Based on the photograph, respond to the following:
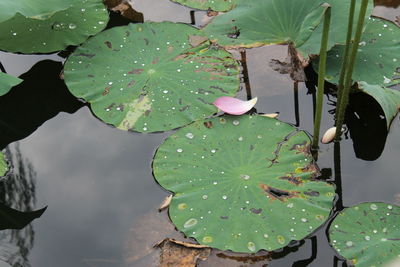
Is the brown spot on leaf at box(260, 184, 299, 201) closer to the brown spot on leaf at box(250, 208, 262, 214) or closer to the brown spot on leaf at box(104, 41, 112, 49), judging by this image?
the brown spot on leaf at box(250, 208, 262, 214)

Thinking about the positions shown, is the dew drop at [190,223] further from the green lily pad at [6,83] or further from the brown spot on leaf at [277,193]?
the green lily pad at [6,83]

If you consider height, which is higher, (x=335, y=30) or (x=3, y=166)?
(x=335, y=30)

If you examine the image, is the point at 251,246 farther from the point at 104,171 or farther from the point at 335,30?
the point at 335,30

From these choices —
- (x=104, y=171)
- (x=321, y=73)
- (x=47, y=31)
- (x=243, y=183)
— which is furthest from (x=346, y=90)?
(x=47, y=31)

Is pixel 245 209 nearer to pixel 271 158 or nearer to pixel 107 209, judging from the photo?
pixel 271 158

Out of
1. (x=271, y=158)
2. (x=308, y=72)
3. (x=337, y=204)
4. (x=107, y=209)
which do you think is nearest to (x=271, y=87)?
(x=308, y=72)

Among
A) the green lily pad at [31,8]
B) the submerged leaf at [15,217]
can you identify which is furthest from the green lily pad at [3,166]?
the green lily pad at [31,8]
